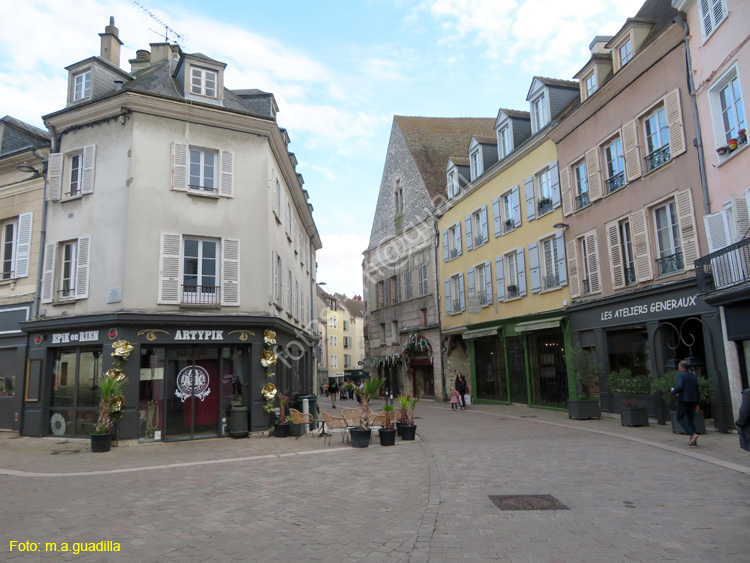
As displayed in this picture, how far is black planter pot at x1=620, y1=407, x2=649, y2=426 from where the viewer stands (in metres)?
13.4

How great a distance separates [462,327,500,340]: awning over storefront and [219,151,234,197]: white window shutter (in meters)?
12.8

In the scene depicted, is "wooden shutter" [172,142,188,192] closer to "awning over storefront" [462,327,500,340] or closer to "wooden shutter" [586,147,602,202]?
"wooden shutter" [586,147,602,202]

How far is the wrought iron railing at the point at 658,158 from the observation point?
45.3 feet

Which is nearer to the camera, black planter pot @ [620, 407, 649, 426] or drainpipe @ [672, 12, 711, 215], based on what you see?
drainpipe @ [672, 12, 711, 215]

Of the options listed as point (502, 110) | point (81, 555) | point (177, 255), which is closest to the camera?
point (81, 555)

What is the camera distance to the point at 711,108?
12.0 m

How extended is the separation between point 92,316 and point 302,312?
10.8 meters

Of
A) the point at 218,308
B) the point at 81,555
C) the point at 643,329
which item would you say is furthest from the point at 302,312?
the point at 81,555

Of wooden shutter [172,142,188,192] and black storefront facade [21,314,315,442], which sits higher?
wooden shutter [172,142,188,192]

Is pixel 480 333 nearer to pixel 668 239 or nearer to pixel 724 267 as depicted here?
pixel 668 239

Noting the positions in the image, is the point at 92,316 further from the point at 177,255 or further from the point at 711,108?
the point at 711,108

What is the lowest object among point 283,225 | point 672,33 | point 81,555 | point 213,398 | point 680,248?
point 81,555

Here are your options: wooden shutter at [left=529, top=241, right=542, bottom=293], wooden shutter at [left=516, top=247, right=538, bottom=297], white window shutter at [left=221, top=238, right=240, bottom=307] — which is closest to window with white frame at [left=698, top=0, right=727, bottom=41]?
wooden shutter at [left=529, top=241, right=542, bottom=293]

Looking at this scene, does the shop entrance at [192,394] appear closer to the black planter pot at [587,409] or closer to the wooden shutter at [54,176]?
the wooden shutter at [54,176]
